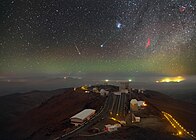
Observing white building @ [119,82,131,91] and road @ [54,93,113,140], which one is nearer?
road @ [54,93,113,140]

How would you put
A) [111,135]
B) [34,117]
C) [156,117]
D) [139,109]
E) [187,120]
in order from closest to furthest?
[111,135]
[156,117]
[139,109]
[187,120]
[34,117]

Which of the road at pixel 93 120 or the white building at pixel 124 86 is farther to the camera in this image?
the white building at pixel 124 86

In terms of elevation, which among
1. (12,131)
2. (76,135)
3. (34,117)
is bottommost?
(12,131)

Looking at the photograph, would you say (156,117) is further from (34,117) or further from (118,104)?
(34,117)

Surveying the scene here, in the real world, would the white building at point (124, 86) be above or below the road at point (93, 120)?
above

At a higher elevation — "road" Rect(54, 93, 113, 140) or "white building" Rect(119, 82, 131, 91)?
"white building" Rect(119, 82, 131, 91)

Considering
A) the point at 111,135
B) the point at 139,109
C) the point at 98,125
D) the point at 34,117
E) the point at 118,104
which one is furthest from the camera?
the point at 34,117

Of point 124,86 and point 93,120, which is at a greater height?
point 124,86

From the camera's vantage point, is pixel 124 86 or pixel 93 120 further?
pixel 124 86

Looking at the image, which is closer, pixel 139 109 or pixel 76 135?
pixel 76 135

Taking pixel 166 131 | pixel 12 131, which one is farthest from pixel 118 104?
pixel 12 131

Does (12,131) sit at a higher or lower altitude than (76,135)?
lower
